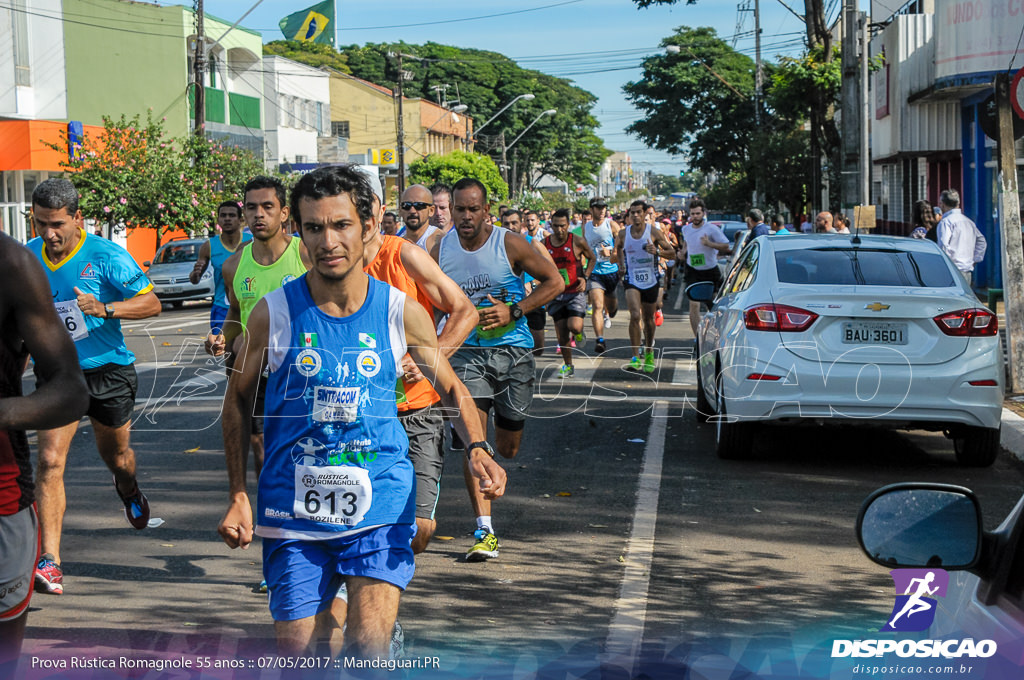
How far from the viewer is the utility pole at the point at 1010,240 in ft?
36.0

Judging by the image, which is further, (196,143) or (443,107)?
(443,107)

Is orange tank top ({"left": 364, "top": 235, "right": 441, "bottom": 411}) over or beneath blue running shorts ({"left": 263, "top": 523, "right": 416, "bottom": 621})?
over

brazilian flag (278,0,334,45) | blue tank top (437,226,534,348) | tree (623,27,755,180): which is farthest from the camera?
tree (623,27,755,180)

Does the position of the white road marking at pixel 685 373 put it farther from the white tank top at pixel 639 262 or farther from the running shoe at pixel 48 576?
the running shoe at pixel 48 576

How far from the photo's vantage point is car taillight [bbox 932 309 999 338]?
8102 mm

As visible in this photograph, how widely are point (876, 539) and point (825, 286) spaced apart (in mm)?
6104

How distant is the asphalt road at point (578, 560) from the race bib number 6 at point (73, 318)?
111 cm

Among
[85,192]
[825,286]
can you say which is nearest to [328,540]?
[825,286]

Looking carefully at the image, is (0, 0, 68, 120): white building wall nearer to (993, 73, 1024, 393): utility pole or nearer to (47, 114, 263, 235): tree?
(47, 114, 263, 235): tree

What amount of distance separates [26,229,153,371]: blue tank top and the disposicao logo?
479 centimetres

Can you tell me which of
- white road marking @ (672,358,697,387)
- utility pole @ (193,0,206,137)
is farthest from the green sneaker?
utility pole @ (193,0,206,137)

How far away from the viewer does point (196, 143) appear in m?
33.8

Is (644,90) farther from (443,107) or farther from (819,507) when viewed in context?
(819,507)

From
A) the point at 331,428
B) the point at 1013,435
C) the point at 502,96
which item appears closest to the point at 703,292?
the point at 1013,435
